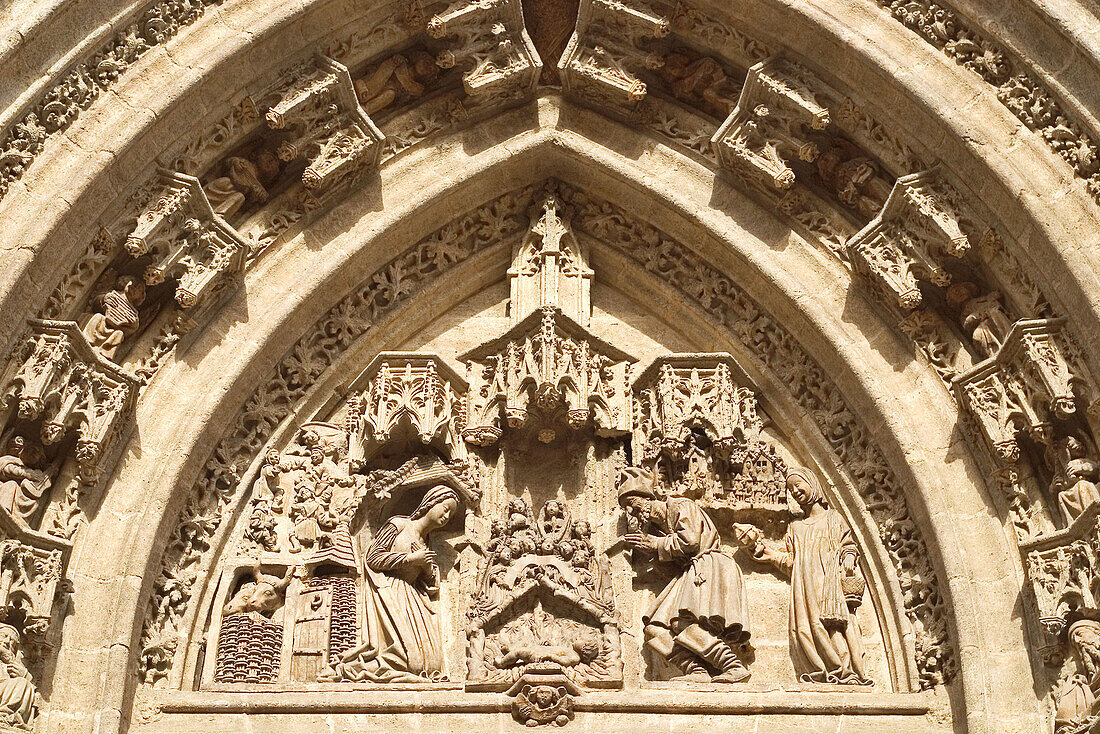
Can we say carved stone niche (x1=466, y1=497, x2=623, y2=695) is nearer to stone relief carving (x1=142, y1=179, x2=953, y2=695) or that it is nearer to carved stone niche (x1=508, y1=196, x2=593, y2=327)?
stone relief carving (x1=142, y1=179, x2=953, y2=695)

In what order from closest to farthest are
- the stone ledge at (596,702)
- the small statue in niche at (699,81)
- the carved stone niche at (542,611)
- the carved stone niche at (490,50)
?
1. the stone ledge at (596,702)
2. the carved stone niche at (542,611)
3. the carved stone niche at (490,50)
4. the small statue in niche at (699,81)

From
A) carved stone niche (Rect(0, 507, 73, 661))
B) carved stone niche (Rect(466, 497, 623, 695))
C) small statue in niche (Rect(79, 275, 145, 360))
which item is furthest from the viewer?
small statue in niche (Rect(79, 275, 145, 360))

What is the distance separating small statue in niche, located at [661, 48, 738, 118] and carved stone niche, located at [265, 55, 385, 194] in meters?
1.91

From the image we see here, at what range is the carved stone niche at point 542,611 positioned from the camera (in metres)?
8.72

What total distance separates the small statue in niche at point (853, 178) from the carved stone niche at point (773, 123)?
11cm

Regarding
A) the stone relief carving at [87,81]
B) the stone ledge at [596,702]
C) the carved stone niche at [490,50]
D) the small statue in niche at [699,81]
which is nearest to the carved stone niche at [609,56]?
the small statue in niche at [699,81]

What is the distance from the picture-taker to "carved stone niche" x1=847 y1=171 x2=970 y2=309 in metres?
9.14

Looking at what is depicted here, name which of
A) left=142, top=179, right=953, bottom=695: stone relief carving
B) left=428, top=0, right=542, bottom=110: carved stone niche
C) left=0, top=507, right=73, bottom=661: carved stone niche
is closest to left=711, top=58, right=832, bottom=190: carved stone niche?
left=142, top=179, right=953, bottom=695: stone relief carving

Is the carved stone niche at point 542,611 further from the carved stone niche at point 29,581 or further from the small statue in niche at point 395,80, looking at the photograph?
the small statue in niche at point 395,80

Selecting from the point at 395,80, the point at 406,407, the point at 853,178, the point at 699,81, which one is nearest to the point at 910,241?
the point at 853,178

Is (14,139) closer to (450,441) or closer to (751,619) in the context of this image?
(450,441)

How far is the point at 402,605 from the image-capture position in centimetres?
903

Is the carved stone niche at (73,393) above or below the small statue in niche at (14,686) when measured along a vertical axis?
above

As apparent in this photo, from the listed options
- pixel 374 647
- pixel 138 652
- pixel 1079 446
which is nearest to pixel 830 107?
pixel 1079 446
